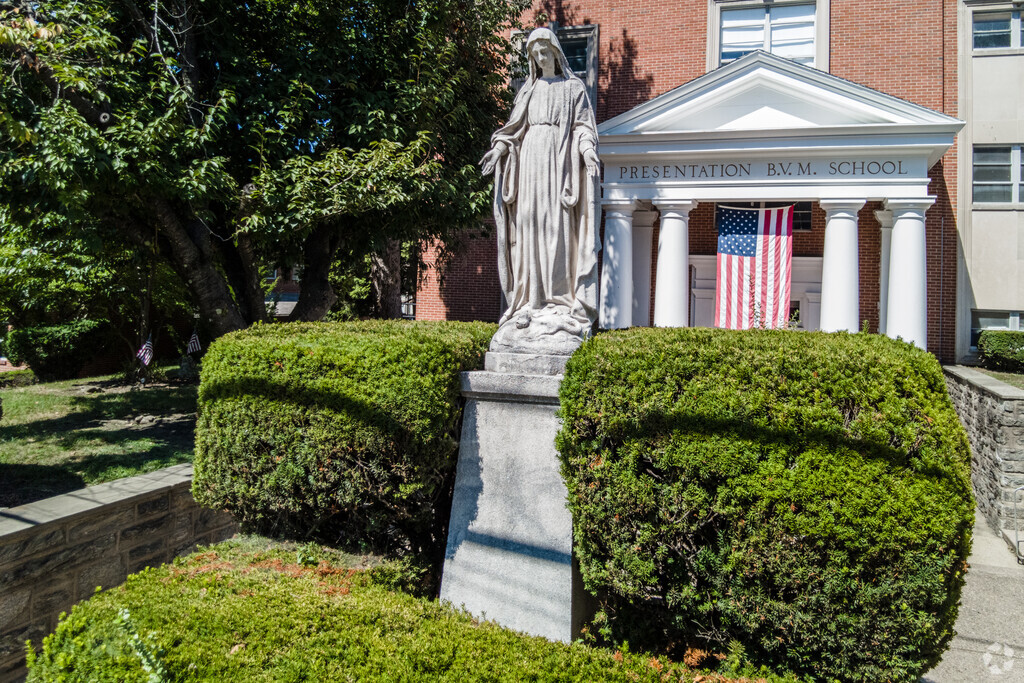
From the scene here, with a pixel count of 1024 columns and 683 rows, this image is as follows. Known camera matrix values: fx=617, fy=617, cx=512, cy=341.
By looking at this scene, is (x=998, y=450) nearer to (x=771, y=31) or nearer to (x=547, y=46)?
(x=547, y=46)

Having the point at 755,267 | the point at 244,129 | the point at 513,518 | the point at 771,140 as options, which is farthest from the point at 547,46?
the point at 771,140

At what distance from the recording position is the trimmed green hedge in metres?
4.06

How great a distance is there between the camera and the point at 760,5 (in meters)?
15.5

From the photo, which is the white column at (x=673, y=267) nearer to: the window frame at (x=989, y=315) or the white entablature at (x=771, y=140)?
the white entablature at (x=771, y=140)

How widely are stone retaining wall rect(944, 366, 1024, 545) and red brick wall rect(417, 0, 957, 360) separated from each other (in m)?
4.94

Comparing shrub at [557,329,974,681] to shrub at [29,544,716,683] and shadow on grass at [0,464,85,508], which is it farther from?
shadow on grass at [0,464,85,508]

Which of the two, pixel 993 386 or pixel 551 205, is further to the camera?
pixel 993 386

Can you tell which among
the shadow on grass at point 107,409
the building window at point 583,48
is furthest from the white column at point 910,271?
the shadow on grass at point 107,409

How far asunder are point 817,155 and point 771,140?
949mm

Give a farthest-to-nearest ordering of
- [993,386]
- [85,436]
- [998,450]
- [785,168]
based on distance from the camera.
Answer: [785,168] → [993,386] → [998,450] → [85,436]

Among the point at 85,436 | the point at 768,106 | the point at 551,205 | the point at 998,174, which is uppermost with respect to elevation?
the point at 768,106

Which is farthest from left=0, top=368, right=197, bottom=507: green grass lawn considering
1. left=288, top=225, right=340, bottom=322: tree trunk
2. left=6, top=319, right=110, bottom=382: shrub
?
left=6, top=319, right=110, bottom=382: shrub

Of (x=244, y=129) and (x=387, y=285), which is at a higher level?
(x=244, y=129)

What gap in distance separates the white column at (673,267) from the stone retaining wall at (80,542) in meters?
9.63
